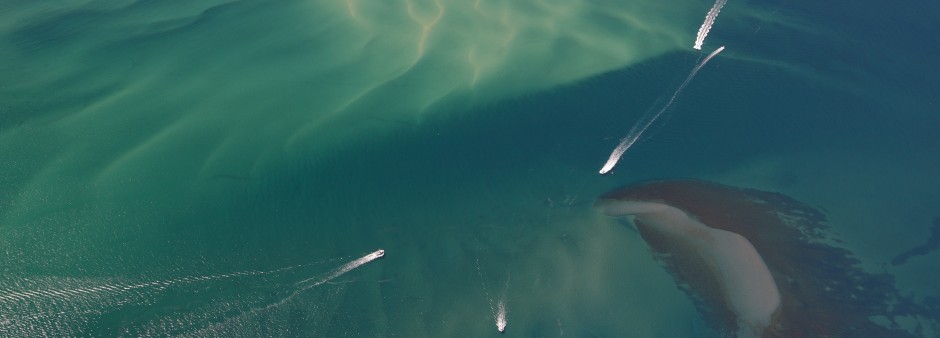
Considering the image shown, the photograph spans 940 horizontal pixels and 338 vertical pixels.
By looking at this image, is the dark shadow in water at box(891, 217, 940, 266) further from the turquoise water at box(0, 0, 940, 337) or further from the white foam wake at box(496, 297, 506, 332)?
the white foam wake at box(496, 297, 506, 332)

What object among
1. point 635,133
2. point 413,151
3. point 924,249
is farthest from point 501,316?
point 924,249

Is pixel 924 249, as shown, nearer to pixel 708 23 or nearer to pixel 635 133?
pixel 635 133

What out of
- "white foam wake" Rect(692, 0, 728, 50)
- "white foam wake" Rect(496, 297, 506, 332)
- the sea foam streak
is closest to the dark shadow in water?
the sea foam streak

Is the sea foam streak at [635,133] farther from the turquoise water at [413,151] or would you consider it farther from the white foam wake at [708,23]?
the white foam wake at [708,23]

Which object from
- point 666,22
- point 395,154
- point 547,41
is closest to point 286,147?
point 395,154

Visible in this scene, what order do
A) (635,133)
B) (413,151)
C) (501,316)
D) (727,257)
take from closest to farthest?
1. (501,316)
2. (727,257)
3. (413,151)
4. (635,133)

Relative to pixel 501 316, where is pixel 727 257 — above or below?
above
